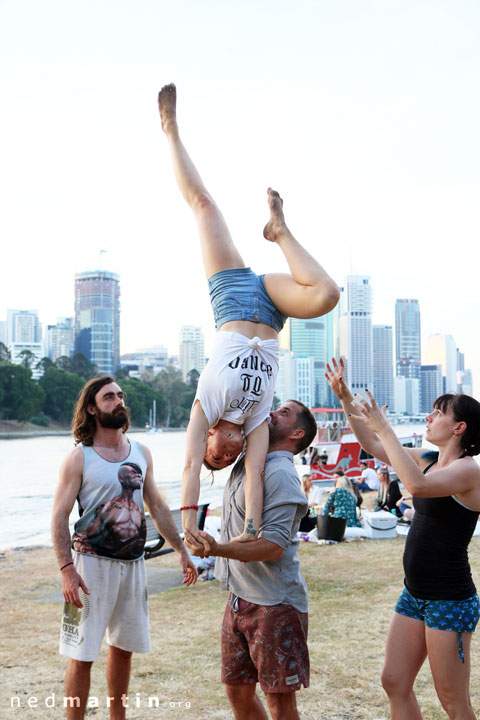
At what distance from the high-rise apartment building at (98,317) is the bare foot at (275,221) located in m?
161

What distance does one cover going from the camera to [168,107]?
3.53 metres

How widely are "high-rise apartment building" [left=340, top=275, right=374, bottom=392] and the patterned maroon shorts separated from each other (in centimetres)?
6297

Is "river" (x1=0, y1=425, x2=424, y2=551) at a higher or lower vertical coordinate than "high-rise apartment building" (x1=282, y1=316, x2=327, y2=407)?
lower

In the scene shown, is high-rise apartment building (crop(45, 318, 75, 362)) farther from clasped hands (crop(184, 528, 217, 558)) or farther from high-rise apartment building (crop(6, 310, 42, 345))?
clasped hands (crop(184, 528, 217, 558))

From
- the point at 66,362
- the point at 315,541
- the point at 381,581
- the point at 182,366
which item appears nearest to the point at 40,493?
Answer: the point at 315,541

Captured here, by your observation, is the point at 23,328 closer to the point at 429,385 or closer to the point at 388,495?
the point at 429,385

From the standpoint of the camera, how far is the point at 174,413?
100500 millimetres

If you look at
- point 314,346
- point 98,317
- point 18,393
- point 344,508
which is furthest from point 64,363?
point 344,508

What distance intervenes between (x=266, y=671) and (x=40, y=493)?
27.1m

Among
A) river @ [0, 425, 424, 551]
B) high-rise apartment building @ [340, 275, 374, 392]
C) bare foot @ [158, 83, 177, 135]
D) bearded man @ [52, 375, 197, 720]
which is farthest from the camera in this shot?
high-rise apartment building @ [340, 275, 374, 392]

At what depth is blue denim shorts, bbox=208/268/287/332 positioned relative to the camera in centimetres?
316

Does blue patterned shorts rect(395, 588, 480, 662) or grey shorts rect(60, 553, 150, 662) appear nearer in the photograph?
blue patterned shorts rect(395, 588, 480, 662)

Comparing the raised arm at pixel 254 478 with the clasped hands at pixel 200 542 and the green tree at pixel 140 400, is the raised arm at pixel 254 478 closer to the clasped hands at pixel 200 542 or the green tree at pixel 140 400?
the clasped hands at pixel 200 542

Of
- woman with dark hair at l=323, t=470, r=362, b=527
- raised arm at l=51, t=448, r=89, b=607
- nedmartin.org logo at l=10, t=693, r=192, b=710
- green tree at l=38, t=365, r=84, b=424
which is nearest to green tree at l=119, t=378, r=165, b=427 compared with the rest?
green tree at l=38, t=365, r=84, b=424
